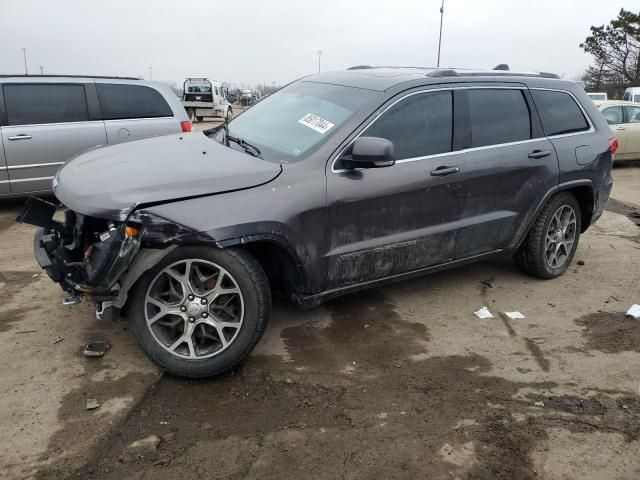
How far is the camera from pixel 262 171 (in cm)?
335

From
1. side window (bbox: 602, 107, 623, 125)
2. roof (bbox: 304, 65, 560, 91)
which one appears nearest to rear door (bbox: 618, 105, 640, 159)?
side window (bbox: 602, 107, 623, 125)

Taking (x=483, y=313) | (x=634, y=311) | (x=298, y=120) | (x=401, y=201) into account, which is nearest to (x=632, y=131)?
(x=634, y=311)

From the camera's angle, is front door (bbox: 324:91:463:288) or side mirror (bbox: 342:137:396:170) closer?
side mirror (bbox: 342:137:396:170)

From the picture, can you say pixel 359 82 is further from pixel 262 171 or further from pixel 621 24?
pixel 621 24

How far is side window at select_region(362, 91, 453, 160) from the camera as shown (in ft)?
12.4

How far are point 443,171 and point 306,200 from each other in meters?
1.16

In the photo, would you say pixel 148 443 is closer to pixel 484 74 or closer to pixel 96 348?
pixel 96 348

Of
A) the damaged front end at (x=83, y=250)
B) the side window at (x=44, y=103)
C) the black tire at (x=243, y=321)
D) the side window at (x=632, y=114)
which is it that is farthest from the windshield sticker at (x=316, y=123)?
the side window at (x=632, y=114)

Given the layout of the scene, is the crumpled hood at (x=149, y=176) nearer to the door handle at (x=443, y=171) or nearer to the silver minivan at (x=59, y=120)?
the door handle at (x=443, y=171)

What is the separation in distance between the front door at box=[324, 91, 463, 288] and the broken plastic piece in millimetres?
1621

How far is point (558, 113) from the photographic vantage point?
15.9ft

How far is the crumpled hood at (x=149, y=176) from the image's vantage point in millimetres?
3029

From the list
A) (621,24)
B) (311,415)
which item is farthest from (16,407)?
(621,24)

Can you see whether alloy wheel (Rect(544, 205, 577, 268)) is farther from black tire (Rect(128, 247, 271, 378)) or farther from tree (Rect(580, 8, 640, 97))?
tree (Rect(580, 8, 640, 97))
